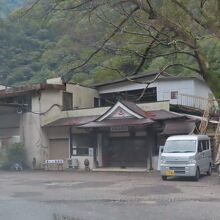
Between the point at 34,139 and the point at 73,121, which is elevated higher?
the point at 73,121

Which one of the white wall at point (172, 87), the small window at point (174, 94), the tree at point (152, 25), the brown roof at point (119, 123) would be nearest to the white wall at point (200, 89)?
the white wall at point (172, 87)

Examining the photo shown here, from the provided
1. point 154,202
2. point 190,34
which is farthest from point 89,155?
point 190,34

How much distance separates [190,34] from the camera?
12430 mm

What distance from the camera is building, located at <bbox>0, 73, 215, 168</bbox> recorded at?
29.2 metres

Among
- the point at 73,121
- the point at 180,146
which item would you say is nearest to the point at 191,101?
the point at 73,121

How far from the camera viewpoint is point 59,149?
111ft

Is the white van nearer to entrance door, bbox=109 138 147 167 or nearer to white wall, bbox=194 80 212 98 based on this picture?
entrance door, bbox=109 138 147 167

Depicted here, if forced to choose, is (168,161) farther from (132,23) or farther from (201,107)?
(201,107)

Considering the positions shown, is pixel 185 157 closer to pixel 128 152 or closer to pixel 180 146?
pixel 180 146

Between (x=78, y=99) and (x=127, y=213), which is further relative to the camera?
(x=78, y=99)

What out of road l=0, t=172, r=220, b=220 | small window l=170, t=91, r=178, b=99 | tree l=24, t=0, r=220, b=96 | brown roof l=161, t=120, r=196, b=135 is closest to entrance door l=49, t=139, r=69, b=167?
small window l=170, t=91, r=178, b=99

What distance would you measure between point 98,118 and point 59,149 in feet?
17.1

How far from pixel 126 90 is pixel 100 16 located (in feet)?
69.4

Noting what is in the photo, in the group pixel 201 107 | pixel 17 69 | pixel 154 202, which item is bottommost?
pixel 154 202
